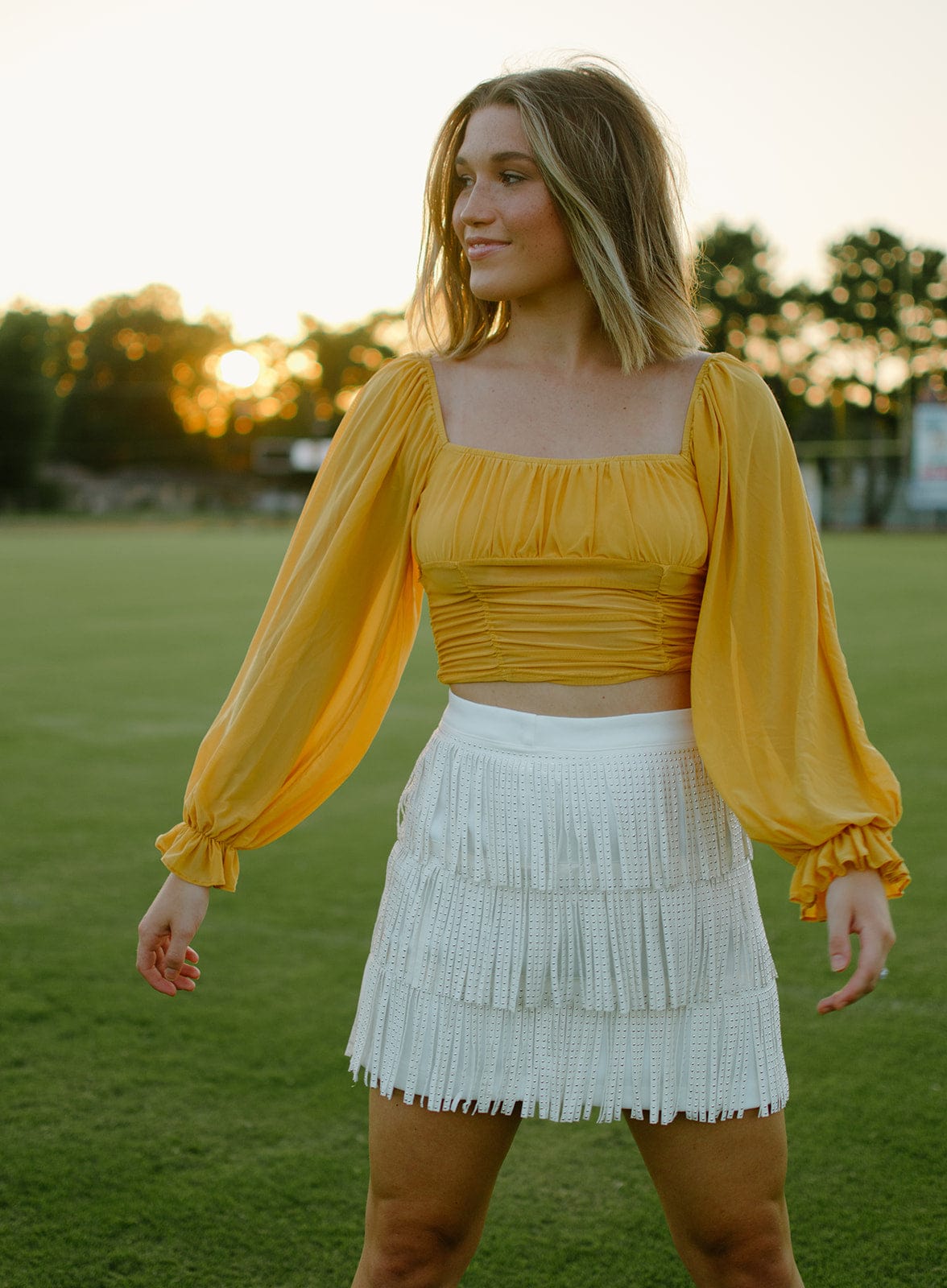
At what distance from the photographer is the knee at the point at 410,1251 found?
1973 millimetres

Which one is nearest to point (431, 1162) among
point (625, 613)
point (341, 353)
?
point (625, 613)

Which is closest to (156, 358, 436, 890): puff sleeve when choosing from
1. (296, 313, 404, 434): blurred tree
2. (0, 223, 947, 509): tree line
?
(0, 223, 947, 509): tree line

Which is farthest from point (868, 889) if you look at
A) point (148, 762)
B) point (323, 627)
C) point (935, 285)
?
point (935, 285)

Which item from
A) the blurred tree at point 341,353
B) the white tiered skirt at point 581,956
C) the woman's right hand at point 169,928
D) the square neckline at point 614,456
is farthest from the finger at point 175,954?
the blurred tree at point 341,353

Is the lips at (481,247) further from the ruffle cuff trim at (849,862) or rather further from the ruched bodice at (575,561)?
the ruffle cuff trim at (849,862)

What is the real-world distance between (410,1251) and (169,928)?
57 cm

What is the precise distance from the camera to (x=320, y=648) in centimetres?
210

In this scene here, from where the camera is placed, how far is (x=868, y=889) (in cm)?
185

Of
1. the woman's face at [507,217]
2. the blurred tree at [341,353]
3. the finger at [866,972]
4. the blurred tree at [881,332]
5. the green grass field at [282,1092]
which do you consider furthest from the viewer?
the blurred tree at [341,353]

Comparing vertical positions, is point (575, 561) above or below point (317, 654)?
A: above

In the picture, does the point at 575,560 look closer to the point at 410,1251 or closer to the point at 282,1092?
the point at 410,1251

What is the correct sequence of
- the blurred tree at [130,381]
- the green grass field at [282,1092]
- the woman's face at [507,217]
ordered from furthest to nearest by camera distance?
the blurred tree at [130,381], the green grass field at [282,1092], the woman's face at [507,217]

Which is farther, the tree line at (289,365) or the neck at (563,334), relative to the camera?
the tree line at (289,365)

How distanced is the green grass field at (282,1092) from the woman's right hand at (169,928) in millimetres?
1255
